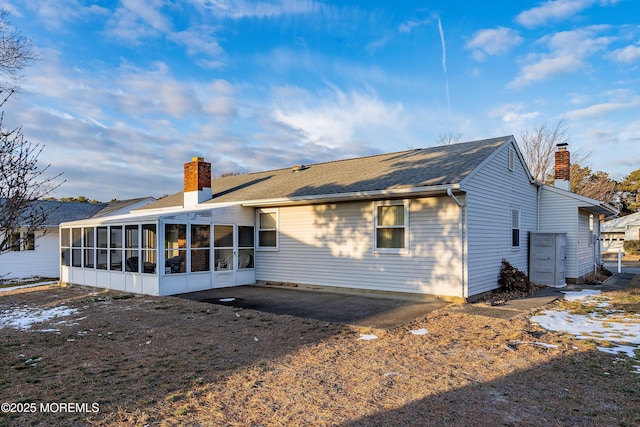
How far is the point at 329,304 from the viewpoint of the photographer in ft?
32.2

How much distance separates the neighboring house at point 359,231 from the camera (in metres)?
10.2

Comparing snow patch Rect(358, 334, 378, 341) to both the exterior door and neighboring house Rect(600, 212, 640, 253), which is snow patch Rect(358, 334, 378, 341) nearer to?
the exterior door

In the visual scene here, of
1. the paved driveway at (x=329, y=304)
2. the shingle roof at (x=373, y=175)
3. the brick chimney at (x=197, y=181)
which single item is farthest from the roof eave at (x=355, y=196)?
the brick chimney at (x=197, y=181)

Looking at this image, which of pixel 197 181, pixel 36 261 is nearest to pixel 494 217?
pixel 197 181

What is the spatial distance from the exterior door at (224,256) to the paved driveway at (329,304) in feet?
1.87

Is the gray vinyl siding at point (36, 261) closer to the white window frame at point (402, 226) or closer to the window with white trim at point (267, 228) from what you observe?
the window with white trim at point (267, 228)

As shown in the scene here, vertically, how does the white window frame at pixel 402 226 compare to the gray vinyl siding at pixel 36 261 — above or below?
above

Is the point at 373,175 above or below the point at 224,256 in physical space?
above

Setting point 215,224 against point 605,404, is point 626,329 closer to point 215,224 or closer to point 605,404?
point 605,404

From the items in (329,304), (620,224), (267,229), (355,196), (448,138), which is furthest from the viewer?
(448,138)

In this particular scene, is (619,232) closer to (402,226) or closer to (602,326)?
(402,226)

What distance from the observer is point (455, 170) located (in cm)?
1034

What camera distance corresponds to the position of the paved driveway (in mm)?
8219

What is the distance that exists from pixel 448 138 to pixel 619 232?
18486 mm
